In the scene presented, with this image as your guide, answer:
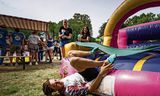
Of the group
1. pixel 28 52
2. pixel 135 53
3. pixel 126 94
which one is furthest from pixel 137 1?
pixel 28 52

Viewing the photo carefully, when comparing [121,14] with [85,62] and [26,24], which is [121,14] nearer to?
[85,62]

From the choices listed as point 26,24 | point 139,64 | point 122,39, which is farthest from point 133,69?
point 26,24

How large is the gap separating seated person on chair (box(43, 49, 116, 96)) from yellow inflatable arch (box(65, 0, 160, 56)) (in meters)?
1.94

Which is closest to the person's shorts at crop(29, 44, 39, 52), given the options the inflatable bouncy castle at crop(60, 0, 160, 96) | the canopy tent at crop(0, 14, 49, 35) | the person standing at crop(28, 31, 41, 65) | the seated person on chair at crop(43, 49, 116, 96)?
the person standing at crop(28, 31, 41, 65)

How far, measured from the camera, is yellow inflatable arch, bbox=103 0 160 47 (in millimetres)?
5234

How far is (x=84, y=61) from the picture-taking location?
12.1 feet

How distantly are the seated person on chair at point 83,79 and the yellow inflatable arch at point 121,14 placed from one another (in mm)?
1938

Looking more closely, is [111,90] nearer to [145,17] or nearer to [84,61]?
[84,61]

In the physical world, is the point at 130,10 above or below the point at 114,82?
above

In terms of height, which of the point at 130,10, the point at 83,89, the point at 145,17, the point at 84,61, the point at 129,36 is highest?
the point at 145,17

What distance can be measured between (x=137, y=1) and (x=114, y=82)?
8.11ft

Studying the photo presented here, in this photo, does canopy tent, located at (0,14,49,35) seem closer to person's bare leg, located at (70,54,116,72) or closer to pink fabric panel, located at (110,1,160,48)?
pink fabric panel, located at (110,1,160,48)

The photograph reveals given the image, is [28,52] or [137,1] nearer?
[137,1]

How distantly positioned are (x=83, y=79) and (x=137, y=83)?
102cm
